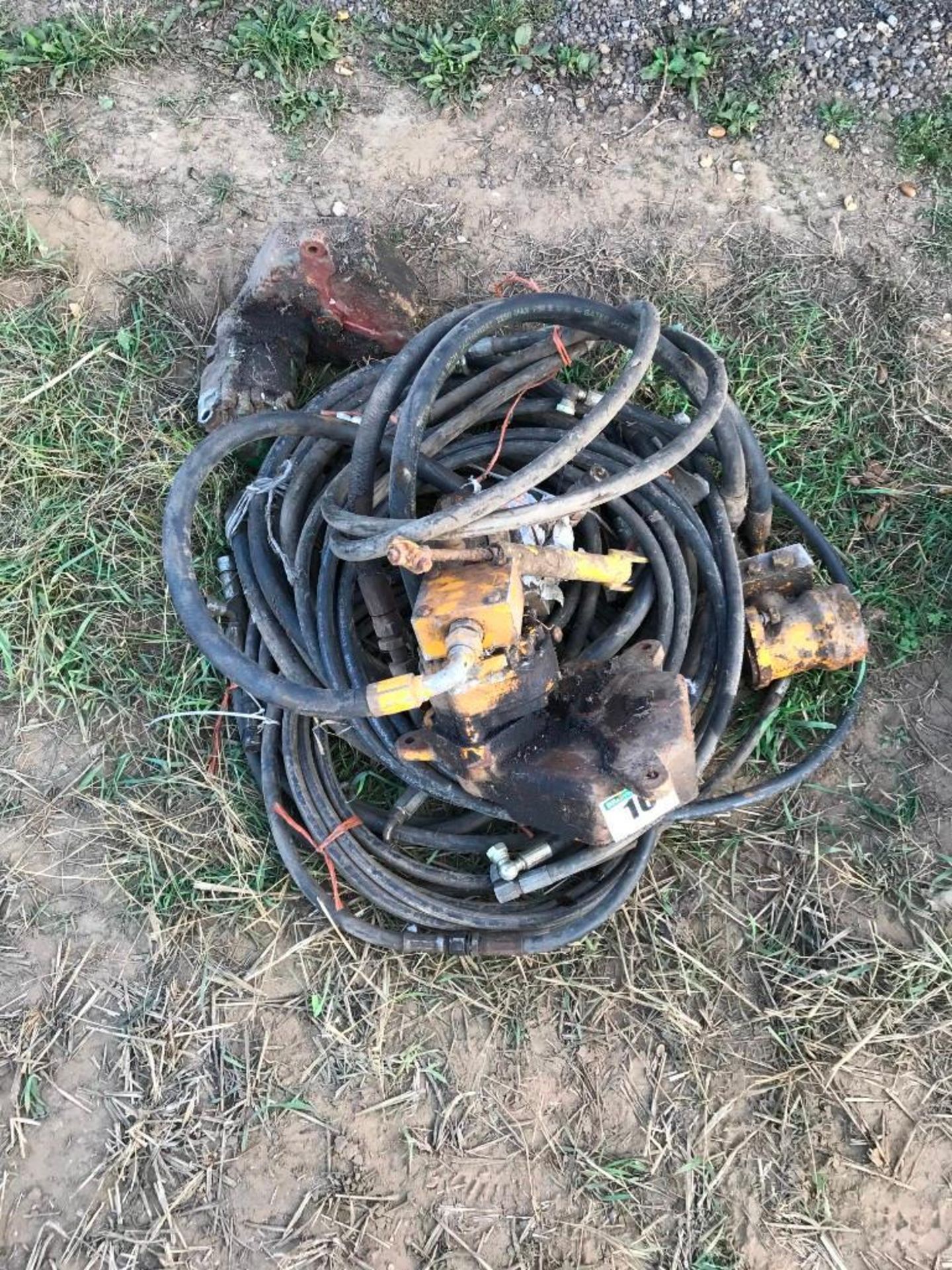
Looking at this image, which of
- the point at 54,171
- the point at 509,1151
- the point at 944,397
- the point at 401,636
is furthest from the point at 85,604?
the point at 944,397

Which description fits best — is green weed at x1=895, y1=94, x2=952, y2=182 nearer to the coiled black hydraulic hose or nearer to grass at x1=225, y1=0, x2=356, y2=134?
the coiled black hydraulic hose

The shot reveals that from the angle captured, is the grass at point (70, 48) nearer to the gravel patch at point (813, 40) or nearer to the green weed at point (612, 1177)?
the gravel patch at point (813, 40)

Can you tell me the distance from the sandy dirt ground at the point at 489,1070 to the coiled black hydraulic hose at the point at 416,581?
19cm

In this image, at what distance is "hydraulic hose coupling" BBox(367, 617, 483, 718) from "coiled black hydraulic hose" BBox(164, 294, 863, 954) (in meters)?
0.50

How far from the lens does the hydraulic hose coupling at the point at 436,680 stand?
188 centimetres

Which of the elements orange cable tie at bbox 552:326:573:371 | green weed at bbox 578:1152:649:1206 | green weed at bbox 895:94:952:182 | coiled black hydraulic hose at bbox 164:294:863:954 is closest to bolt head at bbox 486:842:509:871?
coiled black hydraulic hose at bbox 164:294:863:954

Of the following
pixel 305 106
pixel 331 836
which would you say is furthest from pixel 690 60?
pixel 331 836

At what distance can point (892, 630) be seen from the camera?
2.98 meters

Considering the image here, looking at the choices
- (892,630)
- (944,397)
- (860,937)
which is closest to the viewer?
(860,937)

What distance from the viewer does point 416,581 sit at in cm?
247

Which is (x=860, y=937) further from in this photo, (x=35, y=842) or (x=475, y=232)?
(x=475, y=232)

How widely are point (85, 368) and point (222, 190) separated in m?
0.92

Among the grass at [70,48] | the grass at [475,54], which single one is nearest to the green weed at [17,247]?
the grass at [70,48]

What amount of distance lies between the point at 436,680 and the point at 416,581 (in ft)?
2.02
